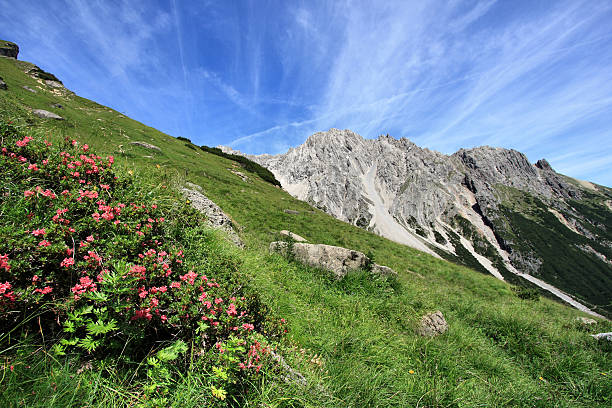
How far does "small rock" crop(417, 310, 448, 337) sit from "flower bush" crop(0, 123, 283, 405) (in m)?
5.12

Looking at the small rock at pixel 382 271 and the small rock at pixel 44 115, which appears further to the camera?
the small rock at pixel 44 115

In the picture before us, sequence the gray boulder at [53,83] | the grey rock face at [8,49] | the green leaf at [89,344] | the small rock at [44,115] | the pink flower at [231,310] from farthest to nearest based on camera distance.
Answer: the grey rock face at [8,49], the gray boulder at [53,83], the small rock at [44,115], the pink flower at [231,310], the green leaf at [89,344]

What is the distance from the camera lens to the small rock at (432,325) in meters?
7.33

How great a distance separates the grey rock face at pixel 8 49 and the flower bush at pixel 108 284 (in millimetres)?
77702

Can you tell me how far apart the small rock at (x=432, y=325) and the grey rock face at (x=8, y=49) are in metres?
84.7

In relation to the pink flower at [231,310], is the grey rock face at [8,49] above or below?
above

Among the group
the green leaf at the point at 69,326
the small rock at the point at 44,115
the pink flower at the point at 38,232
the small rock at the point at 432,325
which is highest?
the small rock at the point at 44,115

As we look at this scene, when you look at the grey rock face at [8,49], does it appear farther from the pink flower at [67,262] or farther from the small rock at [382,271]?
the small rock at [382,271]

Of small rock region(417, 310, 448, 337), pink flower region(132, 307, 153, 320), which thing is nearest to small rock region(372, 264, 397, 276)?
small rock region(417, 310, 448, 337)

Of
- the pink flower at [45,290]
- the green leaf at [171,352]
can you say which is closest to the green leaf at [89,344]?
the green leaf at [171,352]

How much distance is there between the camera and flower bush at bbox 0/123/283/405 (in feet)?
9.50

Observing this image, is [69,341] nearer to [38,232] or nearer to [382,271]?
[38,232]

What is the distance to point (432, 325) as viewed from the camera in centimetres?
758

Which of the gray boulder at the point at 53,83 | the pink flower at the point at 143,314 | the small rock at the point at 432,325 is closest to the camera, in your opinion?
the pink flower at the point at 143,314
